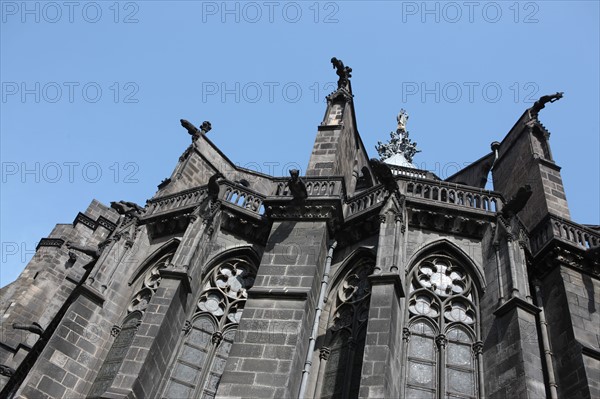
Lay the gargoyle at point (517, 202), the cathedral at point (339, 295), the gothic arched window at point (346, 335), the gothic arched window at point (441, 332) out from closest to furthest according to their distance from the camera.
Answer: the cathedral at point (339, 295)
the gothic arched window at point (441, 332)
the gothic arched window at point (346, 335)
the gargoyle at point (517, 202)

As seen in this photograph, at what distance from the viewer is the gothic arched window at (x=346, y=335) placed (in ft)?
33.7

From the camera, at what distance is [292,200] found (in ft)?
40.3

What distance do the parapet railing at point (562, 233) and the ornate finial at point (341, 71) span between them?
20.7 feet

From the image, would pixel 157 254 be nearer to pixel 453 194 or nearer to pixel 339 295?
pixel 339 295

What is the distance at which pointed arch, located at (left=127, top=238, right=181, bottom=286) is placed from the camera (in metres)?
13.5

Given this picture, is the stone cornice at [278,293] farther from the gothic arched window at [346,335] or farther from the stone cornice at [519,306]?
the stone cornice at [519,306]

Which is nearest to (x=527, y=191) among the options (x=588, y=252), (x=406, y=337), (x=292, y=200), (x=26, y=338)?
(x=588, y=252)

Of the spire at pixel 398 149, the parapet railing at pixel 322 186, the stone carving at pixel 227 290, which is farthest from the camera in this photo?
the spire at pixel 398 149

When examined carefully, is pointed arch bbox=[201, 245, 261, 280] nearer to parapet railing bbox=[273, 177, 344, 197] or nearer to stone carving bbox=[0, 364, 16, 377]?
parapet railing bbox=[273, 177, 344, 197]

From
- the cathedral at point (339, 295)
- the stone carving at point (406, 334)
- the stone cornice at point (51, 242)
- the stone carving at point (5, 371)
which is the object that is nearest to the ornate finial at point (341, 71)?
the cathedral at point (339, 295)

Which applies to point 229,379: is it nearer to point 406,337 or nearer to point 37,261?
point 406,337

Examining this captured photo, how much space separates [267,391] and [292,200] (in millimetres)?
4289

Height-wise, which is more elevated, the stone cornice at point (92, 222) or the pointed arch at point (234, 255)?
the stone cornice at point (92, 222)

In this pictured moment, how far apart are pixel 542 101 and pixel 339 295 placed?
8.10 metres
